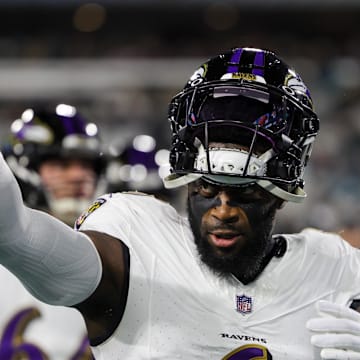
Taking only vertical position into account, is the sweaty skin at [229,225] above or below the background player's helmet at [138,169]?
above

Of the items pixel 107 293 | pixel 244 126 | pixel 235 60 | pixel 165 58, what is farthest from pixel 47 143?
pixel 165 58

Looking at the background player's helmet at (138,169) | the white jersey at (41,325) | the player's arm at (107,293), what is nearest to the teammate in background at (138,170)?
the background player's helmet at (138,169)

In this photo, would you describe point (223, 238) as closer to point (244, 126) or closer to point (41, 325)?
point (244, 126)

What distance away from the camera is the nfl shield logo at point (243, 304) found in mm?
2094

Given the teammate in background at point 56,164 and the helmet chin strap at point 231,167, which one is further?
the teammate in background at point 56,164

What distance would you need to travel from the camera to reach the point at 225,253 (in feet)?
6.82

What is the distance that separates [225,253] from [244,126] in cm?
28

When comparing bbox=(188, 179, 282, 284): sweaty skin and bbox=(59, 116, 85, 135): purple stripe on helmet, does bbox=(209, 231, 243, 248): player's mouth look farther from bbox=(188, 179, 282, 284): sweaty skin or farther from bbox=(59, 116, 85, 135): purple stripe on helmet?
bbox=(59, 116, 85, 135): purple stripe on helmet

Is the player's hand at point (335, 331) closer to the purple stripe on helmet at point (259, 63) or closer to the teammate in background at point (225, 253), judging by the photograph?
the teammate in background at point (225, 253)

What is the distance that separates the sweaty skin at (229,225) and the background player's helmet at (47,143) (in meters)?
1.97

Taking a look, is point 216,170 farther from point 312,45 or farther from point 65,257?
point 312,45

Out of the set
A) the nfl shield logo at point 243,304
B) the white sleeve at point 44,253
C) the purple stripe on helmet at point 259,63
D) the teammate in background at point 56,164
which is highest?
the purple stripe on helmet at point 259,63

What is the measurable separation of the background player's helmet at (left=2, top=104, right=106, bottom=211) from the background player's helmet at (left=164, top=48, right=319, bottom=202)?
191 cm

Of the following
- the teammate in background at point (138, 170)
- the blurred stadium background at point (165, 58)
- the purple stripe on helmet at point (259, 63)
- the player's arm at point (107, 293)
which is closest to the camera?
the player's arm at point (107, 293)
